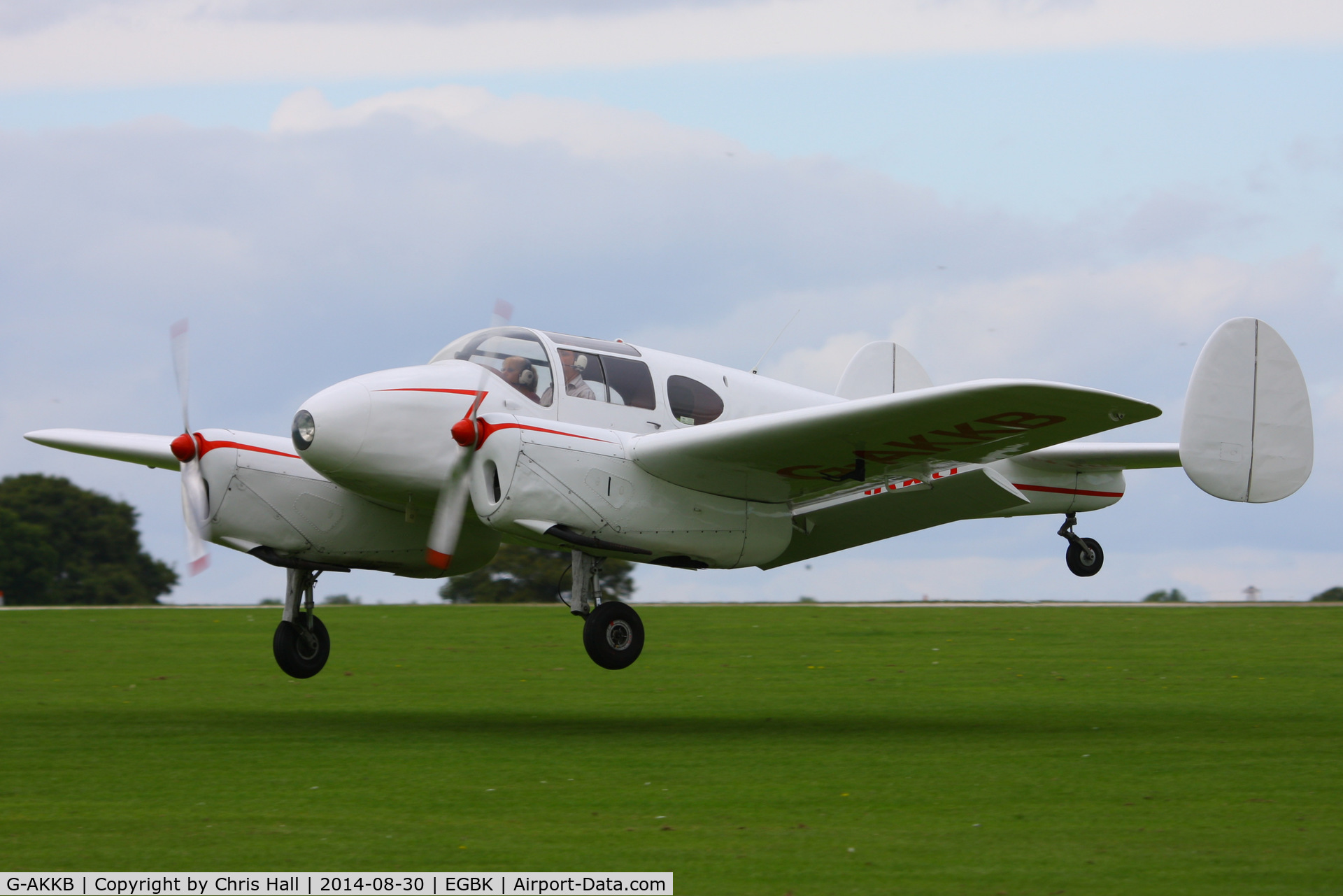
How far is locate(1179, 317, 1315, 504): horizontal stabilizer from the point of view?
13914 mm

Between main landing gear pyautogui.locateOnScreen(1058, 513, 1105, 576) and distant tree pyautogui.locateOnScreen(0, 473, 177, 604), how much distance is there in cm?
4987

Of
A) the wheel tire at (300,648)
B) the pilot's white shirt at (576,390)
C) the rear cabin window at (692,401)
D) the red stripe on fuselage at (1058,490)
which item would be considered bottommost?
the wheel tire at (300,648)

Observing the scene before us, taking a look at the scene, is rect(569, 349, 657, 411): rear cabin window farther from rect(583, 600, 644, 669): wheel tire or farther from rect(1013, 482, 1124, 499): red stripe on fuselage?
rect(1013, 482, 1124, 499): red stripe on fuselage

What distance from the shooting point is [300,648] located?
17.4m

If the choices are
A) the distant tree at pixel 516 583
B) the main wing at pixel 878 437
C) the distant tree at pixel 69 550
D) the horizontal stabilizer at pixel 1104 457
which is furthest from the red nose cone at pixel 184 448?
the distant tree at pixel 69 550

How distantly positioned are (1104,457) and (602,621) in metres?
7.18

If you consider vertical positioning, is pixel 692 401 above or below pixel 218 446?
above

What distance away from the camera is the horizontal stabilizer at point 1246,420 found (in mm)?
13914

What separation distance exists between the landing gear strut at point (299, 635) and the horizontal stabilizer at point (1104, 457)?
939 centimetres

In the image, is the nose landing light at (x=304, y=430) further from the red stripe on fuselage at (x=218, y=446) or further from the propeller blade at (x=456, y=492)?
the red stripe on fuselage at (x=218, y=446)

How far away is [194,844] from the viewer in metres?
8.53

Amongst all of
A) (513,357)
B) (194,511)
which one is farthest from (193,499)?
(513,357)

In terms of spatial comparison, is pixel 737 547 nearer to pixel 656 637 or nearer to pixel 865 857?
pixel 865 857

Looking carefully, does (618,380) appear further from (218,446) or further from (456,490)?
(218,446)
